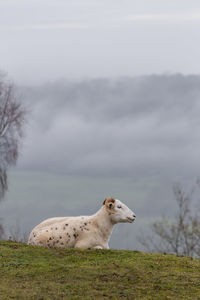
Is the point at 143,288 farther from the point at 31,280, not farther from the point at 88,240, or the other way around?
the point at 88,240

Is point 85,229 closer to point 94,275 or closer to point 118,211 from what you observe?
point 118,211

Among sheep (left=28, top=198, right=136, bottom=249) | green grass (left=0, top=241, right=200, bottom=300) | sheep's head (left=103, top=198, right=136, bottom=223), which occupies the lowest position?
green grass (left=0, top=241, right=200, bottom=300)

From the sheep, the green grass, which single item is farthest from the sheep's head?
the green grass

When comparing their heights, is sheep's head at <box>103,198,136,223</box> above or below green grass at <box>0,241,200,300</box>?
above

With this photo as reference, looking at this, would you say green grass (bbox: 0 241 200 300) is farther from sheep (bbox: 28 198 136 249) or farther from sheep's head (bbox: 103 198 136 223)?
sheep's head (bbox: 103 198 136 223)

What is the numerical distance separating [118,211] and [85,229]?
1039mm

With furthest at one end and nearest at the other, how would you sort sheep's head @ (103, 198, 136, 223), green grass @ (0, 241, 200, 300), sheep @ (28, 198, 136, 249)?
sheep's head @ (103, 198, 136, 223)
sheep @ (28, 198, 136, 249)
green grass @ (0, 241, 200, 300)

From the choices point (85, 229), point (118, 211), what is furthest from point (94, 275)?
point (118, 211)

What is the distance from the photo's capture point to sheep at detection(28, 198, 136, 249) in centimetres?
1680

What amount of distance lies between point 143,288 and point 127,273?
35.5 inches

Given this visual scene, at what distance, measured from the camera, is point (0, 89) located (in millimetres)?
32594

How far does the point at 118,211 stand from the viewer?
17.2 metres

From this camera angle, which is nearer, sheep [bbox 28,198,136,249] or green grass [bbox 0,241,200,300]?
green grass [bbox 0,241,200,300]

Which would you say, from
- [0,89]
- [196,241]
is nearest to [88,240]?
[196,241]
